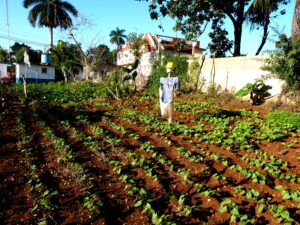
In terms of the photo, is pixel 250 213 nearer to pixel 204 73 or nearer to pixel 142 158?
pixel 142 158

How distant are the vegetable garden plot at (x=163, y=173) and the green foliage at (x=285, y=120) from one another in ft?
0.68

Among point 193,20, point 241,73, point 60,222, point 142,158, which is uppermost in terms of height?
point 193,20

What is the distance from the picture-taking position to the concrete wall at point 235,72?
1130cm

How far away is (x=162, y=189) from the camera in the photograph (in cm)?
418

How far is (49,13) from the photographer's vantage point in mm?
35688

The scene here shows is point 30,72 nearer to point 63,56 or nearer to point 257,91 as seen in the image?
point 63,56

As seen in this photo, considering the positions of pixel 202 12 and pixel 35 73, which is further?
pixel 35 73

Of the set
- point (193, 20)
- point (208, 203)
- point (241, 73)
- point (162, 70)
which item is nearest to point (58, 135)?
point (208, 203)

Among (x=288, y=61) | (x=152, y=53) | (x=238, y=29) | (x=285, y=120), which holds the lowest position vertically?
(x=285, y=120)

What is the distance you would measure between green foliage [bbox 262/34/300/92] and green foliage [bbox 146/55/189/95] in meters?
5.83

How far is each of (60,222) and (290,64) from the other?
27.1 ft

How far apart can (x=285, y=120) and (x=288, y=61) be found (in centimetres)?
258

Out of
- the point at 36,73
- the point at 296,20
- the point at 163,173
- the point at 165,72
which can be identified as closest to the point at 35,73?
the point at 36,73

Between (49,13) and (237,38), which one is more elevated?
(49,13)
